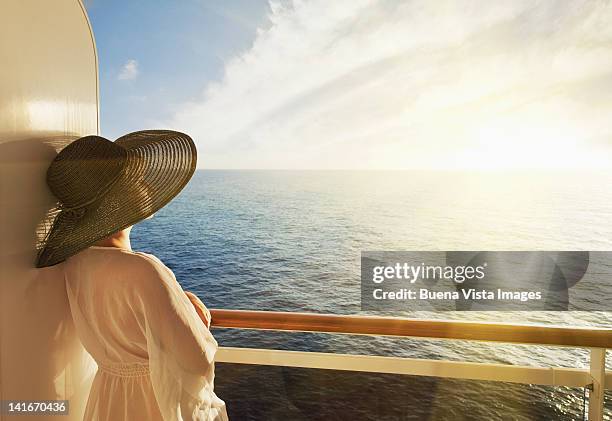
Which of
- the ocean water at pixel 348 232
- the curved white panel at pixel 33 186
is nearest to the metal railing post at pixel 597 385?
the curved white panel at pixel 33 186

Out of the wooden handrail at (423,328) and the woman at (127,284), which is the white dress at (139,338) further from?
the wooden handrail at (423,328)

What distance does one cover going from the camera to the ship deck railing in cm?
86

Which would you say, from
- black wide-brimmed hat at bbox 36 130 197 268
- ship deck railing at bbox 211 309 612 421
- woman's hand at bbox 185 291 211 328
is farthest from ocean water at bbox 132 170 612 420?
black wide-brimmed hat at bbox 36 130 197 268

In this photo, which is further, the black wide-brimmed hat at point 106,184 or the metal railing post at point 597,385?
the metal railing post at point 597,385

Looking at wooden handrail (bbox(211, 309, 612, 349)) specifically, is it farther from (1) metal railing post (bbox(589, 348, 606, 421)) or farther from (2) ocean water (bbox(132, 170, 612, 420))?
(2) ocean water (bbox(132, 170, 612, 420))

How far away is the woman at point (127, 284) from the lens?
1.94 ft

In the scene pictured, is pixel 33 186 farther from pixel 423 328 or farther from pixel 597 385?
pixel 597 385

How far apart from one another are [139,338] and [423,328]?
55 cm

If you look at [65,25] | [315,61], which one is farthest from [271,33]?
[65,25]

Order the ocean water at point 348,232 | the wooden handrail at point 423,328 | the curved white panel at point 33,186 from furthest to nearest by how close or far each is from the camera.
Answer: the ocean water at point 348,232 → the wooden handrail at point 423,328 → the curved white panel at point 33,186

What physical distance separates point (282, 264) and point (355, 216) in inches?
327

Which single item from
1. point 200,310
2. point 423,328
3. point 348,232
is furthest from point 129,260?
point 348,232

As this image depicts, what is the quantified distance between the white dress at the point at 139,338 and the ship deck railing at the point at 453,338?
29cm

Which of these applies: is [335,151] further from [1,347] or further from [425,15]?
[1,347]
